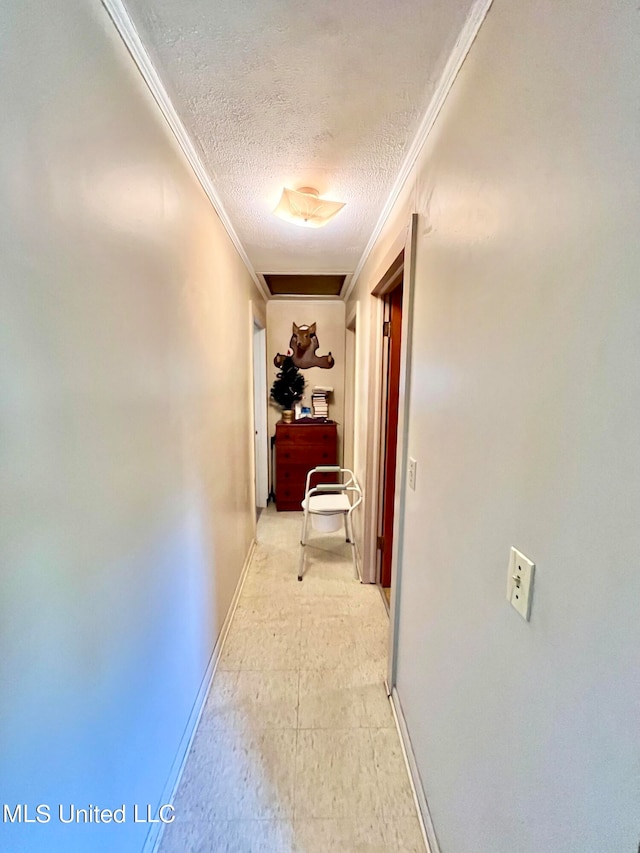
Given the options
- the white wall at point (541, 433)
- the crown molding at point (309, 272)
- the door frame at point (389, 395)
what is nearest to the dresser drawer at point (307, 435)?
the door frame at point (389, 395)

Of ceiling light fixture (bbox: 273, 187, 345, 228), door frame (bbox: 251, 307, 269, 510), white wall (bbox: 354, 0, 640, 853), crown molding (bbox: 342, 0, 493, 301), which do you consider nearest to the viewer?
white wall (bbox: 354, 0, 640, 853)

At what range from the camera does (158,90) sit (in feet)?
3.38

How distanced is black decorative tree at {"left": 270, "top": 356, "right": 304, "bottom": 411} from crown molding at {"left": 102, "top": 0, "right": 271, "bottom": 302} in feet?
6.89

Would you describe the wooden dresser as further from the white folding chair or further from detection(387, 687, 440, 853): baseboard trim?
detection(387, 687, 440, 853): baseboard trim

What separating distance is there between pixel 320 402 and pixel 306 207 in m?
2.41

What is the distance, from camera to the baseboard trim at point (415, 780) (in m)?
1.07

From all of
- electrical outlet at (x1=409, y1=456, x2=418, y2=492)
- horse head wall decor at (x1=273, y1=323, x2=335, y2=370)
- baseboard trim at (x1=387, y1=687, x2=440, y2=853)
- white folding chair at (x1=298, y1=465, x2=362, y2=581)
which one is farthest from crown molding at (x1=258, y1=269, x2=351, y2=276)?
baseboard trim at (x1=387, y1=687, x2=440, y2=853)

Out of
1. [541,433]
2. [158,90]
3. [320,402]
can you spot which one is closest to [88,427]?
[541,433]

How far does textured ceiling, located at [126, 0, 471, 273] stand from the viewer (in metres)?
0.82

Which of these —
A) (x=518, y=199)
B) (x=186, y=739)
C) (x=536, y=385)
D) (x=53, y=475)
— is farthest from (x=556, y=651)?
(x=186, y=739)

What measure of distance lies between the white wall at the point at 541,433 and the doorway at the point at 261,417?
2830 mm

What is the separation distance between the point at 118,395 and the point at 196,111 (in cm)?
99

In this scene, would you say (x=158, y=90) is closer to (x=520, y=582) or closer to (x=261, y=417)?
(x=520, y=582)

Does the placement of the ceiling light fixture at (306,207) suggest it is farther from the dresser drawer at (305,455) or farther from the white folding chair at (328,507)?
the dresser drawer at (305,455)
